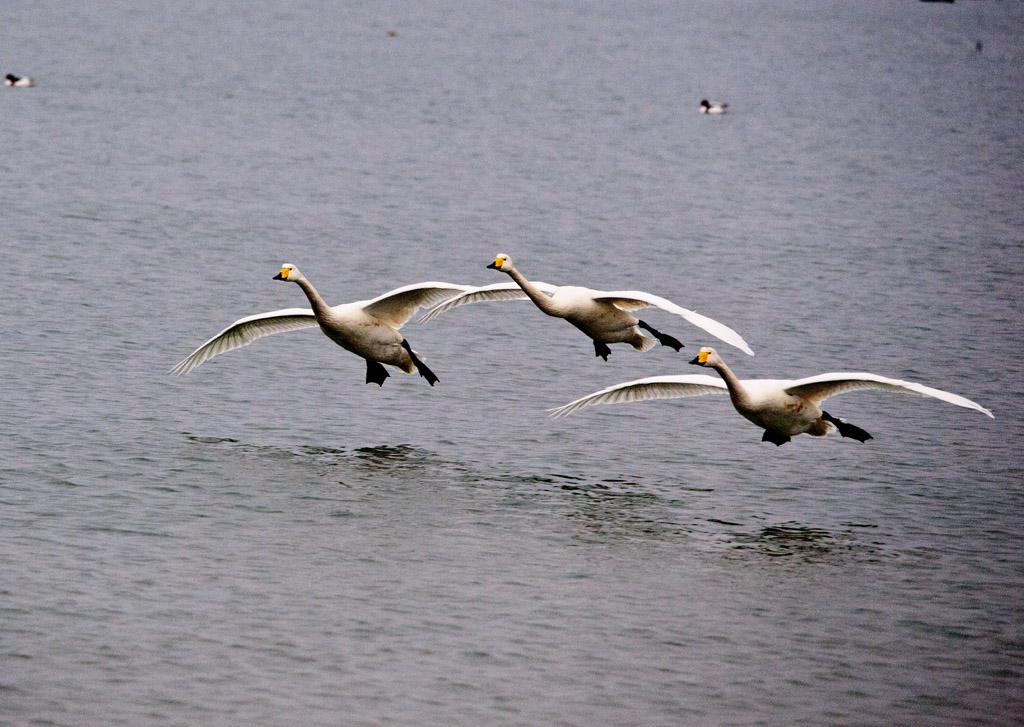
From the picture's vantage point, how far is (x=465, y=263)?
142 feet

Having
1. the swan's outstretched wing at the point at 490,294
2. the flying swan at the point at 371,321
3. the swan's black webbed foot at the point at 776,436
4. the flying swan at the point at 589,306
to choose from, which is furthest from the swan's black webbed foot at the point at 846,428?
the flying swan at the point at 371,321

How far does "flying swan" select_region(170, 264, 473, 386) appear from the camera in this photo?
25141 mm

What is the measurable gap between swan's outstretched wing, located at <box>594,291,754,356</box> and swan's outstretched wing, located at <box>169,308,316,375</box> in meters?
4.99

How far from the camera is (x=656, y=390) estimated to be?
79.7ft

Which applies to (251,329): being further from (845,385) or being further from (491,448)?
(845,385)

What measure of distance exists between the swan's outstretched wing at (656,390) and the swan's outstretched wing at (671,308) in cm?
73

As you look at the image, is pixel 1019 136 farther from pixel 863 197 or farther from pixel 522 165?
pixel 522 165

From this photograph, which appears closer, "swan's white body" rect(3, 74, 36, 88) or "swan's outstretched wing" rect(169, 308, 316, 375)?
"swan's outstretched wing" rect(169, 308, 316, 375)

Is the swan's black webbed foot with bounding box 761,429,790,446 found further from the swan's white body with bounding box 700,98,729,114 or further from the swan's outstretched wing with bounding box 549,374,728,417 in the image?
the swan's white body with bounding box 700,98,729,114

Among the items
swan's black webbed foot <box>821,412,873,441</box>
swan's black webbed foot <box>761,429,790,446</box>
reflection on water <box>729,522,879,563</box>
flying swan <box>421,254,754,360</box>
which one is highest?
flying swan <box>421,254,754,360</box>

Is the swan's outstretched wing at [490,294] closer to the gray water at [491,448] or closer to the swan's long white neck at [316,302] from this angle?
the swan's long white neck at [316,302]

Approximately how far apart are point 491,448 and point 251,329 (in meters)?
4.37

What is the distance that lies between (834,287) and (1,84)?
48.3 meters

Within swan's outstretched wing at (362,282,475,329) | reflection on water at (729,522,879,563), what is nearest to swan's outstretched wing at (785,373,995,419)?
reflection on water at (729,522,879,563)
